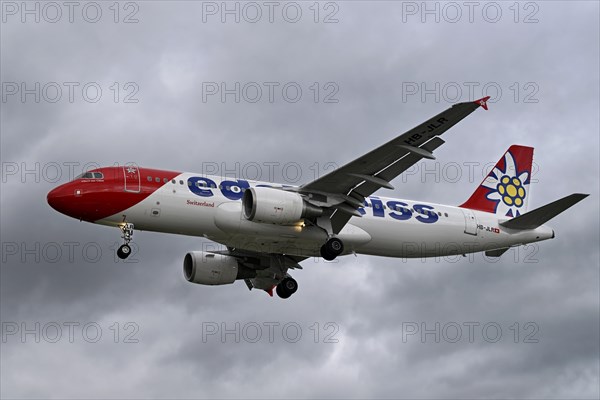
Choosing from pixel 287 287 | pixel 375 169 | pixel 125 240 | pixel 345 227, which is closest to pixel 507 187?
pixel 345 227

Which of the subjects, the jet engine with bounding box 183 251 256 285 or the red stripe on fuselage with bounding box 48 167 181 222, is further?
the jet engine with bounding box 183 251 256 285

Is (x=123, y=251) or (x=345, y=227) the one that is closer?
(x=123, y=251)

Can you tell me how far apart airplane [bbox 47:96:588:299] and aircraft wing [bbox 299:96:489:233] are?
→ 1.6 inches

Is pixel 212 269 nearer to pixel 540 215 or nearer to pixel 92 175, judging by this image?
pixel 92 175

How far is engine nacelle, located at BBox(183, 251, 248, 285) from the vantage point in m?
48.8

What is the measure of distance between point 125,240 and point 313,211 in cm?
→ 772

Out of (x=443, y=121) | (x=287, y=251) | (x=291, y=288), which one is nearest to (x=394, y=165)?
(x=443, y=121)

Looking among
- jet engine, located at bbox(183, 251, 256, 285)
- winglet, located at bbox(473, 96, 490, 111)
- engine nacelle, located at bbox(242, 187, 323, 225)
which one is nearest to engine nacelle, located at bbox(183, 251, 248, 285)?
jet engine, located at bbox(183, 251, 256, 285)

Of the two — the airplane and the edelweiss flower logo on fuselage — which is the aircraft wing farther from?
the edelweiss flower logo on fuselage

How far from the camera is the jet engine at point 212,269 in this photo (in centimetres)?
4884

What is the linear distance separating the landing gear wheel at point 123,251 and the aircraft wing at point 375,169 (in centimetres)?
747

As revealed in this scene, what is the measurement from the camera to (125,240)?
41531 millimetres

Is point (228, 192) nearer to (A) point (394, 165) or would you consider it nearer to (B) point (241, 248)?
(B) point (241, 248)

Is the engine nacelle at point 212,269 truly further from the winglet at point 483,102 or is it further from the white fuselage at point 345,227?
the winglet at point 483,102
